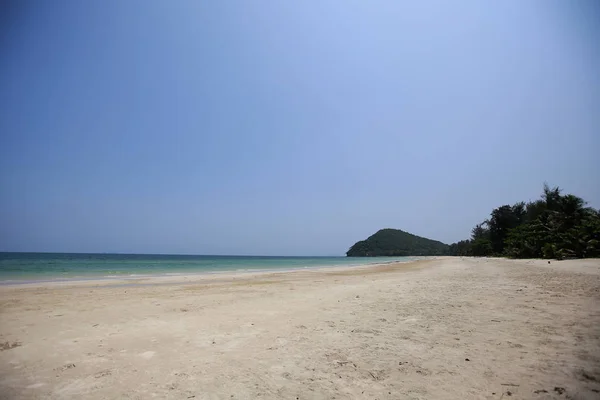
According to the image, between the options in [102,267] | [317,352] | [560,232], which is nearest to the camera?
[317,352]

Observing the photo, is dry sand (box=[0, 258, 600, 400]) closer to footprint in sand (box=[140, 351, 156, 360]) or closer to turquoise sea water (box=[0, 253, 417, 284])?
footprint in sand (box=[140, 351, 156, 360])

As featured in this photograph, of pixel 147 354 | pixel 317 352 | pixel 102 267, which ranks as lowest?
pixel 102 267

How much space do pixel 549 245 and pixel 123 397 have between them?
4550cm

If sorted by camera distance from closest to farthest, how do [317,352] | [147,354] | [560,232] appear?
[317,352]
[147,354]
[560,232]

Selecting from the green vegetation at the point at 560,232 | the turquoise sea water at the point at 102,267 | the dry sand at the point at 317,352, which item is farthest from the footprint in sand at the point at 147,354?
the green vegetation at the point at 560,232

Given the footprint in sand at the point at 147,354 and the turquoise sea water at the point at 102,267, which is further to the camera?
the turquoise sea water at the point at 102,267

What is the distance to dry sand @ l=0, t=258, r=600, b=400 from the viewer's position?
3781 mm

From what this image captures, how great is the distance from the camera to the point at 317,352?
5094mm

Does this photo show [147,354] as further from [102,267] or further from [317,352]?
[102,267]

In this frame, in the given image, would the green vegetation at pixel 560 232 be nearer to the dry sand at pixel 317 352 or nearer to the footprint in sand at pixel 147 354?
the dry sand at pixel 317 352

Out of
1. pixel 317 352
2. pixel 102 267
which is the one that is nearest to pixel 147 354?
pixel 317 352

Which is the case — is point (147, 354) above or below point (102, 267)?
above

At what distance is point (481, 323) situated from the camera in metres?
6.38

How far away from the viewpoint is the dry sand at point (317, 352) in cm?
378
